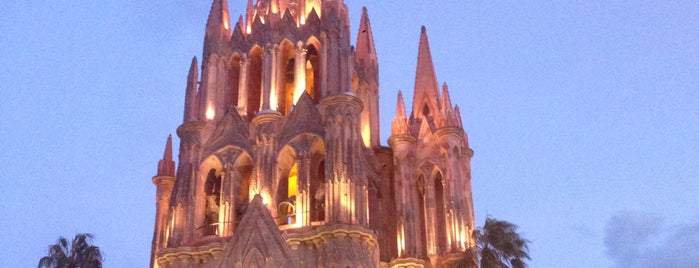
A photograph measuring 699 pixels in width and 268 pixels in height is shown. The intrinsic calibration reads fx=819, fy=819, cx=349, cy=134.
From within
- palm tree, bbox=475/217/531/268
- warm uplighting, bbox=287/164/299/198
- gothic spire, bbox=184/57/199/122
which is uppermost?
gothic spire, bbox=184/57/199/122

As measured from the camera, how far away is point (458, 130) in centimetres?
3584

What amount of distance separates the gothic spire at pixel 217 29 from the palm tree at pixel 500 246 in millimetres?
16288

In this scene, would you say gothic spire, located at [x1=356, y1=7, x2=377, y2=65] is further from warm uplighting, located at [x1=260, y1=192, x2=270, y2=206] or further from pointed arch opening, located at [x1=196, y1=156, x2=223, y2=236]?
warm uplighting, located at [x1=260, y1=192, x2=270, y2=206]

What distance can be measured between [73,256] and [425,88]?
56.5 feet

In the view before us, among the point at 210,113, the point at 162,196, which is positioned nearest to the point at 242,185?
the point at 210,113

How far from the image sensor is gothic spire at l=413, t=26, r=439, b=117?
3778 centimetres

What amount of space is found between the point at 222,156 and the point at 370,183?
6.26 metres

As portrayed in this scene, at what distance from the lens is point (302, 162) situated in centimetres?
3180

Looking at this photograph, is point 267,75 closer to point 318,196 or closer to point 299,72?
point 299,72

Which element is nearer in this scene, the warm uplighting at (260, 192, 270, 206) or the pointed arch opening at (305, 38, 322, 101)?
the warm uplighting at (260, 192, 270, 206)

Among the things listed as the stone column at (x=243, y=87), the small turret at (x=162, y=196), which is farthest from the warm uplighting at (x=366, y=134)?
the small turret at (x=162, y=196)

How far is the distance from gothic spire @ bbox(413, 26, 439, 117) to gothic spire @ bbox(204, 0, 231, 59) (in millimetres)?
9174

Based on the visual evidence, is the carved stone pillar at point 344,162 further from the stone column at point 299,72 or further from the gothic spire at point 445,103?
the gothic spire at point 445,103

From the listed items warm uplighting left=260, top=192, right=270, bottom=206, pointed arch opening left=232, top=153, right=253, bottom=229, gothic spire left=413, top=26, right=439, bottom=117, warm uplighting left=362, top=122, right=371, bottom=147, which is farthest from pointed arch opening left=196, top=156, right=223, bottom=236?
gothic spire left=413, top=26, right=439, bottom=117
